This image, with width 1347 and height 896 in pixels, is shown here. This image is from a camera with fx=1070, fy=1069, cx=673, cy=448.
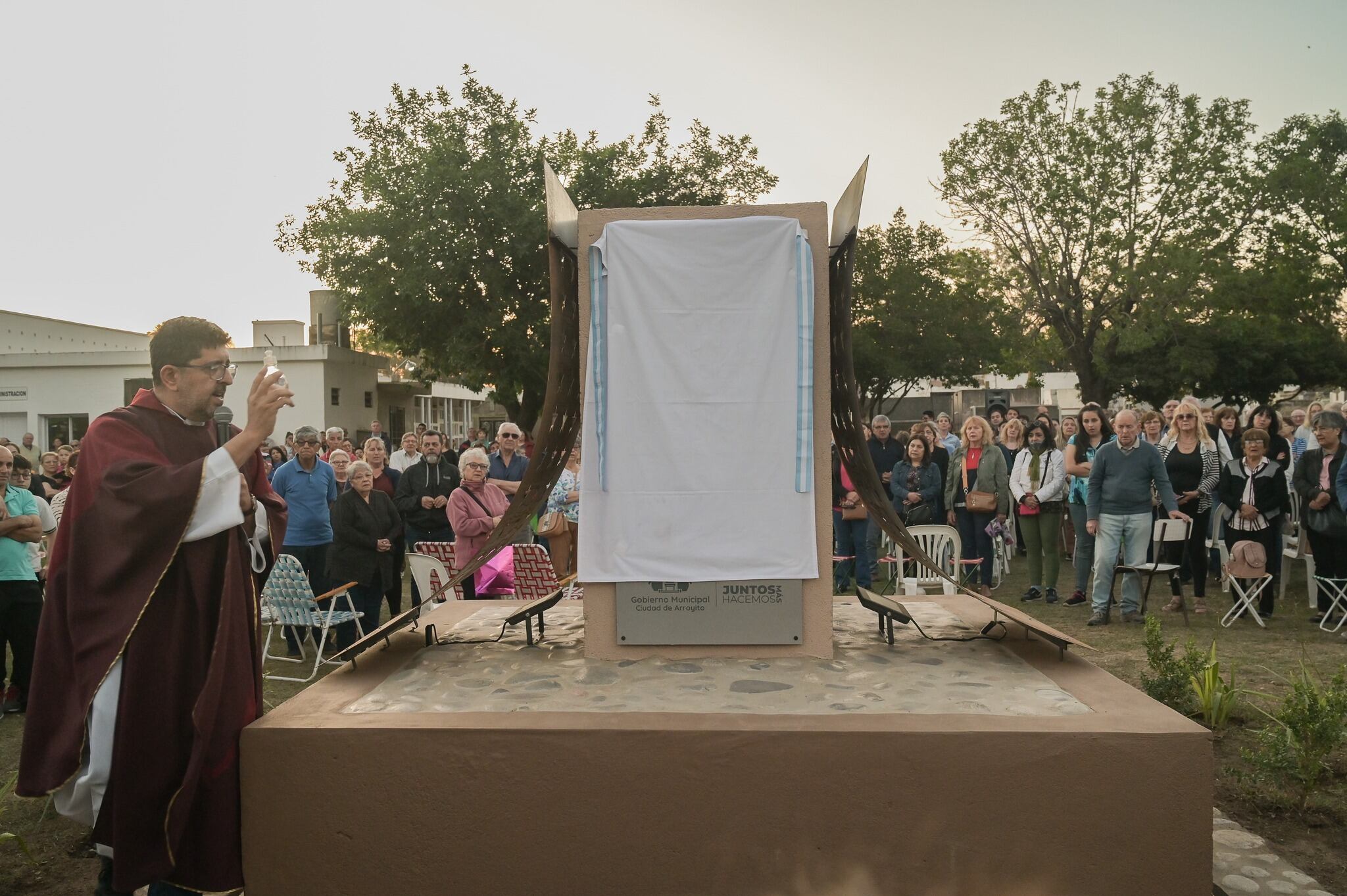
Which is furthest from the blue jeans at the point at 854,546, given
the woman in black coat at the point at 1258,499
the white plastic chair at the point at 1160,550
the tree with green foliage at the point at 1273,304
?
the tree with green foliage at the point at 1273,304

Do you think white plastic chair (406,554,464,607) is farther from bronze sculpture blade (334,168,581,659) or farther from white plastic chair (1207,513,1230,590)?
white plastic chair (1207,513,1230,590)

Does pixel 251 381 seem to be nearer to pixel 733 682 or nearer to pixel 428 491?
pixel 428 491

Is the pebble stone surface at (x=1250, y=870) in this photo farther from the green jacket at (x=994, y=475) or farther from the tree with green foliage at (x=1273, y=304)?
Result: the tree with green foliage at (x=1273, y=304)

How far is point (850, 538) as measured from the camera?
1129 centimetres

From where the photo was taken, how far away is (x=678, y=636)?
15.6 feet

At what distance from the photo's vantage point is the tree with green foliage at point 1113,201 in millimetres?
29766

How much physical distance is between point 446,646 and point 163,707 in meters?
1.79

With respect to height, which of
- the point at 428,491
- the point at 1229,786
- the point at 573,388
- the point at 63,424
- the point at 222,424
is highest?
the point at 63,424

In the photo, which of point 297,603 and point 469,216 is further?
point 469,216

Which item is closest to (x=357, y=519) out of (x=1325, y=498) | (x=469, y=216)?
(x=1325, y=498)

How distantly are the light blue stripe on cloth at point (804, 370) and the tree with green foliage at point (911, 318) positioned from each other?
112ft

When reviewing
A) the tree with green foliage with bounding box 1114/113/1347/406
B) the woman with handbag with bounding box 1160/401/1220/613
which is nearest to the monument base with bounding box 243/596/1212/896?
the woman with handbag with bounding box 1160/401/1220/613

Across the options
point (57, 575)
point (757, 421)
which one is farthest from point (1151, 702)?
point (57, 575)

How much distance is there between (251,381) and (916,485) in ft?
102
